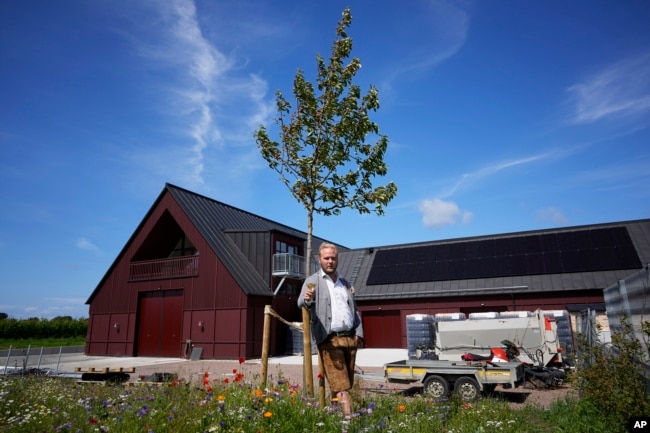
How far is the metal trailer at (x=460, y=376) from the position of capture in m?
9.46

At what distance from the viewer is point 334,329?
4.77 meters

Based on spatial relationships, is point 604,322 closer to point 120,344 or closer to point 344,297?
point 344,297

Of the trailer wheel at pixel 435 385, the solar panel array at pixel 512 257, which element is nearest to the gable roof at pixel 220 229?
the solar panel array at pixel 512 257

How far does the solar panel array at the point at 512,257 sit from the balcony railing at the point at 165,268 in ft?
39.6

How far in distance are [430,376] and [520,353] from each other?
535 centimetres

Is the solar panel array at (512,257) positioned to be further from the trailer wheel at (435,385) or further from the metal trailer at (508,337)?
the trailer wheel at (435,385)

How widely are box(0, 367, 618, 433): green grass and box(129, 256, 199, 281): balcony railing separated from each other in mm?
17799

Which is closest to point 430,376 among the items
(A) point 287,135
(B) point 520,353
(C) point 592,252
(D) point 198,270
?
(B) point 520,353

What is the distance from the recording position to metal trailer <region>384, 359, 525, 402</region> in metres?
9.46

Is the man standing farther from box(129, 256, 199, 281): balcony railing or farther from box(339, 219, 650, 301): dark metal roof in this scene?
box(339, 219, 650, 301): dark metal roof

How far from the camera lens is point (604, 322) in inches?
695

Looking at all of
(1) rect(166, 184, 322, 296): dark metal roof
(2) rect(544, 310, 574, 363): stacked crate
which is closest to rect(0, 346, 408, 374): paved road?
(1) rect(166, 184, 322, 296): dark metal roof

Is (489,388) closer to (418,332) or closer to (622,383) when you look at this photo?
(622,383)

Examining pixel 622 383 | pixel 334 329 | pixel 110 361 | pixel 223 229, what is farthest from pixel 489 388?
pixel 223 229
